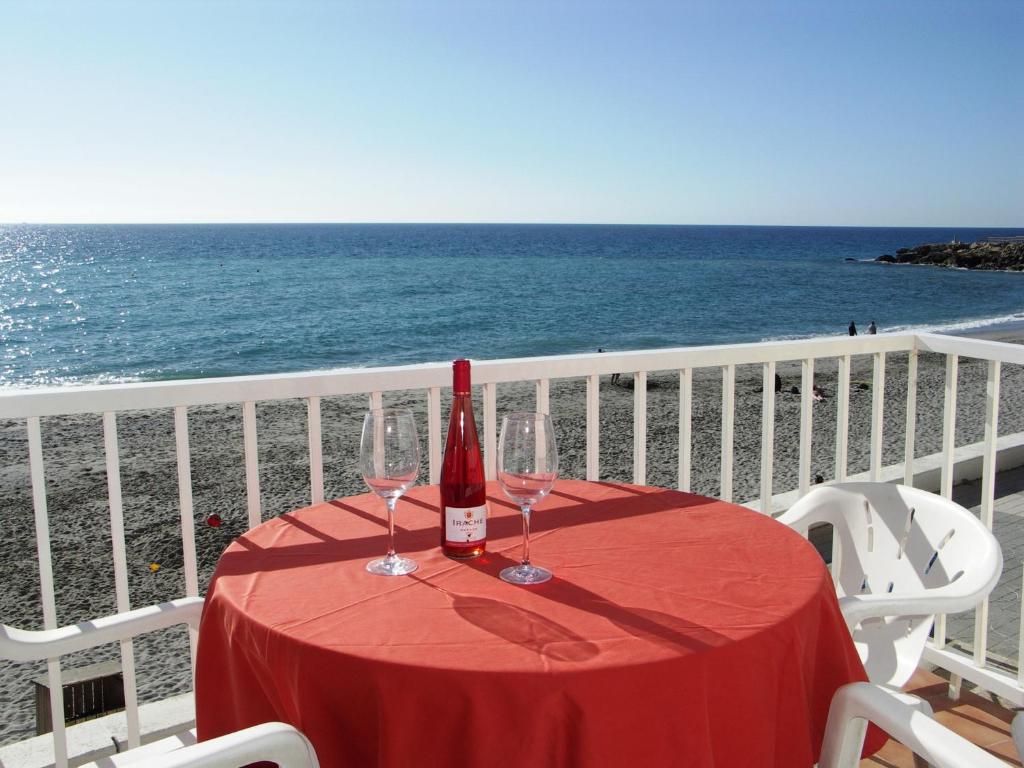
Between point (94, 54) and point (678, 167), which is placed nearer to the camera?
point (94, 54)

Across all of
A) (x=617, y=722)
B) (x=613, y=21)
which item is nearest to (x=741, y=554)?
(x=617, y=722)

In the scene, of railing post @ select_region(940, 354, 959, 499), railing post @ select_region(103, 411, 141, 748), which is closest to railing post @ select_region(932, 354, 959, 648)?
railing post @ select_region(940, 354, 959, 499)

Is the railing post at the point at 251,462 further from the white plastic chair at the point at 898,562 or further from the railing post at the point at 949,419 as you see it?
the railing post at the point at 949,419

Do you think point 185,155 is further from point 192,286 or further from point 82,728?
point 82,728

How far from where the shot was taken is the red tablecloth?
84 cm

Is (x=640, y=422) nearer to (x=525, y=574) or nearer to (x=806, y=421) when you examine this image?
(x=806, y=421)

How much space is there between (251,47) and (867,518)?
17.7 m

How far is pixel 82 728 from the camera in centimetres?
253

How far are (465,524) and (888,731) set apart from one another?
63cm

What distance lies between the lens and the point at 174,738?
5.08 ft

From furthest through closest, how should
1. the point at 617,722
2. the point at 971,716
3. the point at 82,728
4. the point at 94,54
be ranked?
1. the point at 94,54
2. the point at 82,728
3. the point at 971,716
4. the point at 617,722

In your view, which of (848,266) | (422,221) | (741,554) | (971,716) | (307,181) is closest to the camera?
(741,554)

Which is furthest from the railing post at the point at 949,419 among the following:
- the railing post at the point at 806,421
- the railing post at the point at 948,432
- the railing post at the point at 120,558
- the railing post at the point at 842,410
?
the railing post at the point at 120,558

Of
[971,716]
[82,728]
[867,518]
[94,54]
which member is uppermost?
[94,54]
